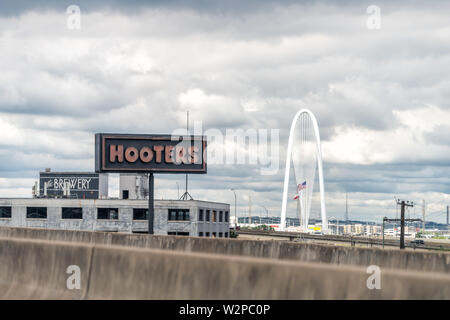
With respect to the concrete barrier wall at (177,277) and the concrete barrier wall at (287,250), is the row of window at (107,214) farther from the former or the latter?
the concrete barrier wall at (287,250)

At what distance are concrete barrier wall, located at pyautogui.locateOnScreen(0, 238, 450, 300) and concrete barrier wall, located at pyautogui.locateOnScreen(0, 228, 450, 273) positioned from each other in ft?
0.46

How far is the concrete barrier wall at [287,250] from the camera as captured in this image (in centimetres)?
1044

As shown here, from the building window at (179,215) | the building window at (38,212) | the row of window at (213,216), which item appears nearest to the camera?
the building window at (179,215)

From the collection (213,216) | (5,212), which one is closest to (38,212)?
(5,212)

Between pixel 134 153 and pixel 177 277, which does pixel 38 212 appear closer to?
pixel 134 153

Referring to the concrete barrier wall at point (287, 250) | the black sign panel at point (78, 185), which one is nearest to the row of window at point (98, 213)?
the black sign panel at point (78, 185)

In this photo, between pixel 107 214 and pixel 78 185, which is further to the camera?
pixel 78 185

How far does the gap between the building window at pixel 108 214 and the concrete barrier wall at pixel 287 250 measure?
6828 cm

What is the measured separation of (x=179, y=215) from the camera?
8500 centimetres

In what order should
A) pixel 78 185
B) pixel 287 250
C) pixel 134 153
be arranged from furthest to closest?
pixel 78 185, pixel 134 153, pixel 287 250

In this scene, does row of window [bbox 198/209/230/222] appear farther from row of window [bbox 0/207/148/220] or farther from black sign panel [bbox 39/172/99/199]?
black sign panel [bbox 39/172/99/199]

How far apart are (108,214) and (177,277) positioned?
72.4m

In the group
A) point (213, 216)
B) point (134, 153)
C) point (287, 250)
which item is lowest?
point (213, 216)

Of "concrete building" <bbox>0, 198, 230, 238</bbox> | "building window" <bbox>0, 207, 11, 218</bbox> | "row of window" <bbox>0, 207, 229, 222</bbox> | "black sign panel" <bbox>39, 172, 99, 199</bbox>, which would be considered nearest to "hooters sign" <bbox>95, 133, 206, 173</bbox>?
"concrete building" <bbox>0, 198, 230, 238</bbox>
